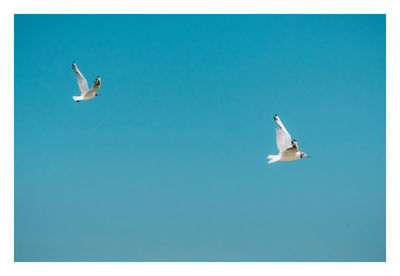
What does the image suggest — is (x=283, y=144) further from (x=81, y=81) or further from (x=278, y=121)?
(x=81, y=81)

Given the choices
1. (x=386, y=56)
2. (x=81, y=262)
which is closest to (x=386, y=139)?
(x=386, y=56)

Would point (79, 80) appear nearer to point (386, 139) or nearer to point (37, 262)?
point (37, 262)

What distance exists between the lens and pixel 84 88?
1670cm

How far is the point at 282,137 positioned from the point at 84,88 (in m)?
6.24

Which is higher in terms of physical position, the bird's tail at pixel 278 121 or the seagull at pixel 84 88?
the seagull at pixel 84 88

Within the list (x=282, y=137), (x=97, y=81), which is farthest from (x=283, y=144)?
(x=97, y=81)

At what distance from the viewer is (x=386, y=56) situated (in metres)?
14.3

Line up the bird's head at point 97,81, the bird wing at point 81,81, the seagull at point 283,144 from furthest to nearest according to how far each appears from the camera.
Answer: the bird wing at point 81,81, the bird's head at point 97,81, the seagull at point 283,144

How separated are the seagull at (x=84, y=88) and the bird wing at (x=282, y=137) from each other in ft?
17.5

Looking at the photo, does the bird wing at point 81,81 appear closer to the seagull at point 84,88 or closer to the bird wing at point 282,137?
the seagull at point 84,88

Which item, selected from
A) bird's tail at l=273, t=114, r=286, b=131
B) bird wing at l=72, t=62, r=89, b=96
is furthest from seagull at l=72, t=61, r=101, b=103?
bird's tail at l=273, t=114, r=286, b=131

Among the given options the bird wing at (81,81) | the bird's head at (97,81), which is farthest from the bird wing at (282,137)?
the bird wing at (81,81)

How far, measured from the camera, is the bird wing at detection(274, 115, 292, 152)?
14000 millimetres

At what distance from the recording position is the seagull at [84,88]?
16.2 m
